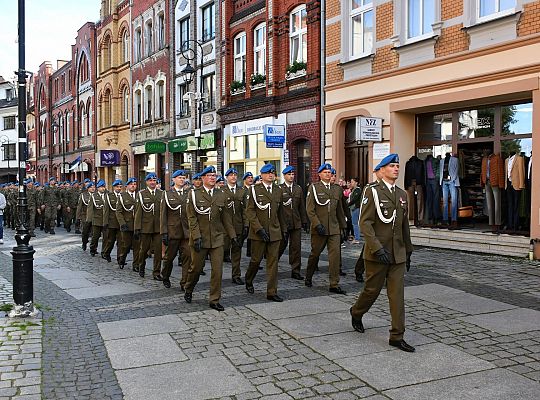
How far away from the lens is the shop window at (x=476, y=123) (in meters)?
13.4

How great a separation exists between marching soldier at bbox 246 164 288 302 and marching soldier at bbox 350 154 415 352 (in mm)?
2428

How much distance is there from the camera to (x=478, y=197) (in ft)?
46.2

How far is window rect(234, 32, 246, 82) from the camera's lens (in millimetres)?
23203

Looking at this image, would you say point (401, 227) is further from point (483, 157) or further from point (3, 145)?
point (3, 145)

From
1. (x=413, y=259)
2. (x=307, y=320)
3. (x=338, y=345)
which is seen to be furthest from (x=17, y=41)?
(x=413, y=259)

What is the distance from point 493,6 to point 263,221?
7.58 metres

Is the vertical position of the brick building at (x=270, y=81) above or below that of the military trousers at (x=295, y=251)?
above

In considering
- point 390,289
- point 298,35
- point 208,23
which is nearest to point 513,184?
point 390,289

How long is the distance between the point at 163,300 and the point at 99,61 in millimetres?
34159

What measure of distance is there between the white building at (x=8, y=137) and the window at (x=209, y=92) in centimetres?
5101

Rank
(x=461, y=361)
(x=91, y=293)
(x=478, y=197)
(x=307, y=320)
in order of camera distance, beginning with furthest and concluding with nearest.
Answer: (x=478, y=197) < (x=91, y=293) < (x=307, y=320) < (x=461, y=361)

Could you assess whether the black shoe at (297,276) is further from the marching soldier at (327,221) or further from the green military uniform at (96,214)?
the green military uniform at (96,214)

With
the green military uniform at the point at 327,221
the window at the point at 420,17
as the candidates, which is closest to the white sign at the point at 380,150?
the window at the point at 420,17

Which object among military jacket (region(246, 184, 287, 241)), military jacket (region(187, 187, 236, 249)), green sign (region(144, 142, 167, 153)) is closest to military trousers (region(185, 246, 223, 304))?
military jacket (region(187, 187, 236, 249))
